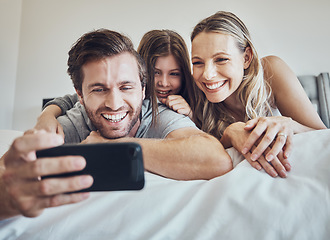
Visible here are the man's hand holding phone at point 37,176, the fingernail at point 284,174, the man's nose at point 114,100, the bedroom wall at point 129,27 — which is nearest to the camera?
the man's hand holding phone at point 37,176

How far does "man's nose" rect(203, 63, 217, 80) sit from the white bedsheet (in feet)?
2.41

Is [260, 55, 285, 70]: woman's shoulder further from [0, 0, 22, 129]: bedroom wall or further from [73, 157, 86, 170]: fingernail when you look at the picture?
[0, 0, 22, 129]: bedroom wall

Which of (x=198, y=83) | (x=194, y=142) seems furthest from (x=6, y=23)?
(x=194, y=142)

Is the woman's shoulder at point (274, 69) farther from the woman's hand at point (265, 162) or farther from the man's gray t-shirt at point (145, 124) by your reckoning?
the woman's hand at point (265, 162)

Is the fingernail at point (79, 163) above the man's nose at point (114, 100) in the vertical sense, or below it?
above

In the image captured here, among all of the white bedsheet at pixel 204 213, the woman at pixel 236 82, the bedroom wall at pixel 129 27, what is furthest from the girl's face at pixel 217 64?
the bedroom wall at pixel 129 27

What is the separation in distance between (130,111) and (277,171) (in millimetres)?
623

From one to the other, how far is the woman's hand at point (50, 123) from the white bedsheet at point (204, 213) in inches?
21.6

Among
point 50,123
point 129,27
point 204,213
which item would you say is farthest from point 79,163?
point 129,27

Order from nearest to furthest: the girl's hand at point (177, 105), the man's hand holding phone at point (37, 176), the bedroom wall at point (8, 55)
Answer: the man's hand holding phone at point (37, 176), the girl's hand at point (177, 105), the bedroom wall at point (8, 55)

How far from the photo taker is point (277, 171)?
0.61 m

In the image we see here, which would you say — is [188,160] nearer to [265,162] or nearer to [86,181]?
[265,162]

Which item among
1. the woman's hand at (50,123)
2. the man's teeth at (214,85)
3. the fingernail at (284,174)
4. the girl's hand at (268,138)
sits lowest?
the woman's hand at (50,123)

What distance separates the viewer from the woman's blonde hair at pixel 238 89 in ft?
4.29
